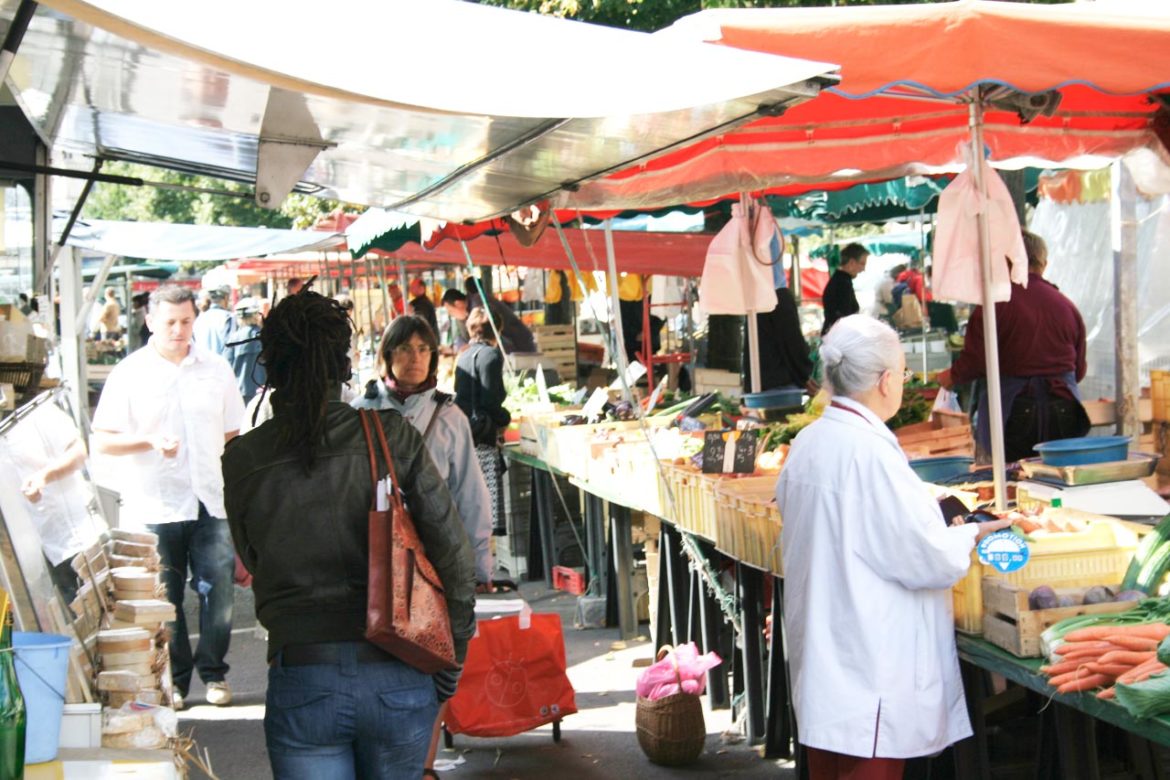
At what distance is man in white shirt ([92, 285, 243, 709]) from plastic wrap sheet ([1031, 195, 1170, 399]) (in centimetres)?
782

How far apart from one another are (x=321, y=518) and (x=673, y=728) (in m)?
3.11

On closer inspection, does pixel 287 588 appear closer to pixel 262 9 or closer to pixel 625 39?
pixel 262 9

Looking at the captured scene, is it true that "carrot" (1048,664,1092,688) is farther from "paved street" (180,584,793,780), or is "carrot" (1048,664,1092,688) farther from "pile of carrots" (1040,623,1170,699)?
"paved street" (180,584,793,780)

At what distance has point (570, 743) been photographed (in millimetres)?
6715

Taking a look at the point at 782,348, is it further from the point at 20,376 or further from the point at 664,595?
the point at 20,376

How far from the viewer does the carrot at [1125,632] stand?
3697 mm

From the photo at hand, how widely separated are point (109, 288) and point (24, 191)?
84.1 feet

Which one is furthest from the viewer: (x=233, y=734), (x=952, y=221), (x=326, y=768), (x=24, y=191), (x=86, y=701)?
(x=233, y=734)

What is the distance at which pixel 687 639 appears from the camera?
7367mm

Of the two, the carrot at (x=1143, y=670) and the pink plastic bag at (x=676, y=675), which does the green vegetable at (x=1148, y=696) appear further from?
the pink plastic bag at (x=676, y=675)

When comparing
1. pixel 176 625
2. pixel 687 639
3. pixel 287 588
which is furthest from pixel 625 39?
pixel 176 625

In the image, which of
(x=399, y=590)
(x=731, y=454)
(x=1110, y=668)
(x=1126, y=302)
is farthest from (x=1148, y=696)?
(x=1126, y=302)

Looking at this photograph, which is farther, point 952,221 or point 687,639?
point 687,639

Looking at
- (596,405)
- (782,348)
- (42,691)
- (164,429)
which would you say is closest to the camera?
(42,691)
